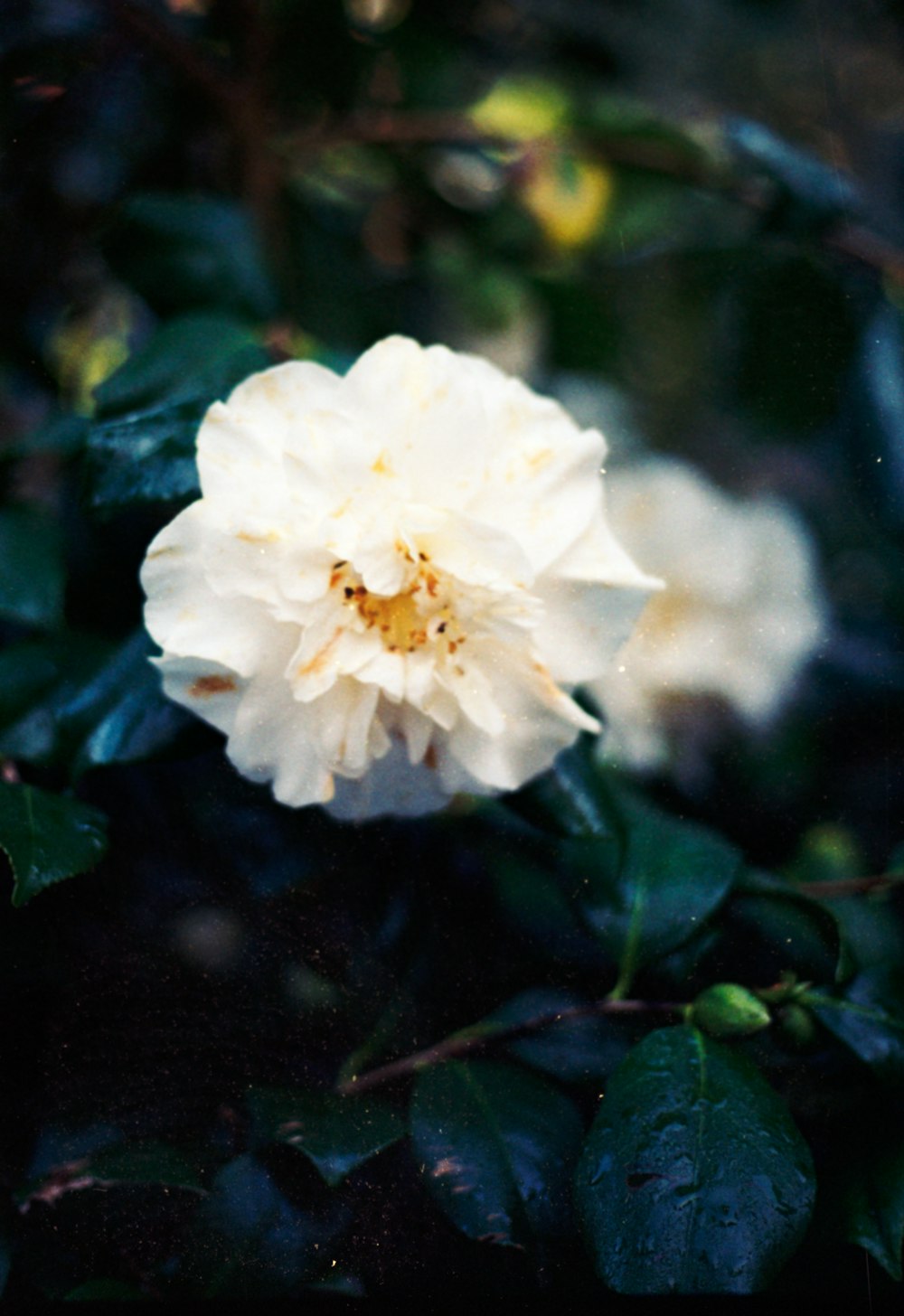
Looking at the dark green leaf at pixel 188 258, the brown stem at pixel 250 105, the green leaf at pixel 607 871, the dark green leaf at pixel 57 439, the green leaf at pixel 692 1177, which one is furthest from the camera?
the brown stem at pixel 250 105

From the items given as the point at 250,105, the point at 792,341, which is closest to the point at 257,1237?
the point at 792,341

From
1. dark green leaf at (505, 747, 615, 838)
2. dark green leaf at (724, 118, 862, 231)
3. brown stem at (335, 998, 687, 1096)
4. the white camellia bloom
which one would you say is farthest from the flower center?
dark green leaf at (724, 118, 862, 231)

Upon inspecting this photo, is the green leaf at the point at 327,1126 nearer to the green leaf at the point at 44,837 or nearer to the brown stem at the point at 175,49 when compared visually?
the green leaf at the point at 44,837

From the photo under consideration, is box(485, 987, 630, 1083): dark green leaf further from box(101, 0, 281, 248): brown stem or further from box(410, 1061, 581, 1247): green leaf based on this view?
box(101, 0, 281, 248): brown stem

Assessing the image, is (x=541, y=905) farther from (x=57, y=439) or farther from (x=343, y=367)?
(x=57, y=439)

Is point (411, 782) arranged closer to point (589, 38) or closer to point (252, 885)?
point (252, 885)

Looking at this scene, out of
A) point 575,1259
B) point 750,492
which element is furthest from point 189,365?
point 575,1259

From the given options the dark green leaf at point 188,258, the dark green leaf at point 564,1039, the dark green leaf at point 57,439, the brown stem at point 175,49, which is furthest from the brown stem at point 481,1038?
the brown stem at point 175,49
